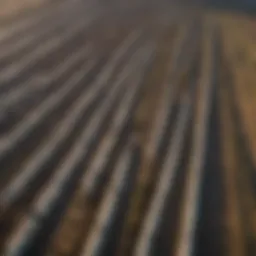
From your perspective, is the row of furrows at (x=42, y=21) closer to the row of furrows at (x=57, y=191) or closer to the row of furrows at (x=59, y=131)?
the row of furrows at (x=59, y=131)

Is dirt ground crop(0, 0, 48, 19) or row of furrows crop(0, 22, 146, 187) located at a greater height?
dirt ground crop(0, 0, 48, 19)

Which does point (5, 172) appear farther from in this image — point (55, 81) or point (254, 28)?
point (254, 28)

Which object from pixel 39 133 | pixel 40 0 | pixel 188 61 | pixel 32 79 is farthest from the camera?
pixel 40 0

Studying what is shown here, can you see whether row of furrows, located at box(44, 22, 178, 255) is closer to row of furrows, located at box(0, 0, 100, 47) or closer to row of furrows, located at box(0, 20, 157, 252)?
row of furrows, located at box(0, 20, 157, 252)

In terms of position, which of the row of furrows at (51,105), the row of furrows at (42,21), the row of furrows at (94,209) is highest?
the row of furrows at (42,21)

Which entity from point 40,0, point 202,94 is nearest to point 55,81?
point 202,94

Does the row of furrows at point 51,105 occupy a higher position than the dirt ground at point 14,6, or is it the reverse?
the dirt ground at point 14,6

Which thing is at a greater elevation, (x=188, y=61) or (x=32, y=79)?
(x=188, y=61)

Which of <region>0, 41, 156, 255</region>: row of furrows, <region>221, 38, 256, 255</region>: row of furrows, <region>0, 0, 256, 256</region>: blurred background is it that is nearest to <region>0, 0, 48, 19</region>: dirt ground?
<region>0, 0, 256, 256</region>: blurred background

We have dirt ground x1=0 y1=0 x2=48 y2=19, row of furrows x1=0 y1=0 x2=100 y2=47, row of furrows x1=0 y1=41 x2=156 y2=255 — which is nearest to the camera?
row of furrows x1=0 y1=41 x2=156 y2=255

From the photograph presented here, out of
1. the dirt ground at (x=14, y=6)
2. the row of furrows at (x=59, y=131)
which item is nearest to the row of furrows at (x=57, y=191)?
the row of furrows at (x=59, y=131)

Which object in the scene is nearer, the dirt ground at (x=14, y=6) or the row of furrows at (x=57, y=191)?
the row of furrows at (x=57, y=191)
